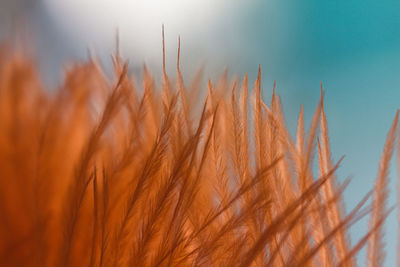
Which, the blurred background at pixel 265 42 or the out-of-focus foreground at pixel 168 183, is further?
the blurred background at pixel 265 42

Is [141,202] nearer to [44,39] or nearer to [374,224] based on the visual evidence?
[374,224]

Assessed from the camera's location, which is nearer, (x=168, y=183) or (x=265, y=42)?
(x=168, y=183)

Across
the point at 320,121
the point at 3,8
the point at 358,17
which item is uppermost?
the point at 358,17

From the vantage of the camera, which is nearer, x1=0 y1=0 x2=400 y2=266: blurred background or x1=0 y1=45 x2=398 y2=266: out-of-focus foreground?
x1=0 y1=45 x2=398 y2=266: out-of-focus foreground

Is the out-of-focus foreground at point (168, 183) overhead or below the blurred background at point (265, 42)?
below

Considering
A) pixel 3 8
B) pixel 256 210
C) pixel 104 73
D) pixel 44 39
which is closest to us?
pixel 256 210

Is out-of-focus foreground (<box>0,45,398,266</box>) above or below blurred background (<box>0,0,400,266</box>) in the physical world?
below

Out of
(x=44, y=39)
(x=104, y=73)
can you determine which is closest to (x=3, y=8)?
(x=44, y=39)

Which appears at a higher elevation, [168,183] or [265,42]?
[265,42]
